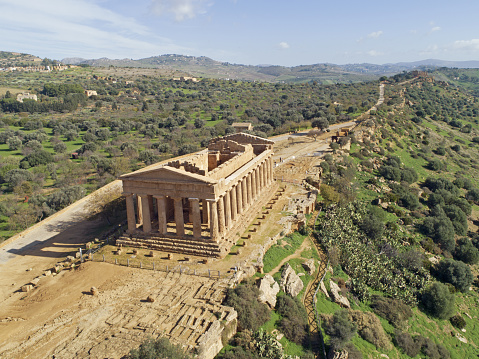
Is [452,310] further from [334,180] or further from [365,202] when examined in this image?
[334,180]

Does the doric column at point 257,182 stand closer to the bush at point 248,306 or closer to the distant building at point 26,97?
the bush at point 248,306

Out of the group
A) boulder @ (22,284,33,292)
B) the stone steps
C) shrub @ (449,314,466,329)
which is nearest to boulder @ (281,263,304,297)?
the stone steps

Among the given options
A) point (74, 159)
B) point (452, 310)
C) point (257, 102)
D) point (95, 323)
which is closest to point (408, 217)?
point (452, 310)

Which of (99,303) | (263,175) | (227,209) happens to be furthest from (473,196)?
(99,303)

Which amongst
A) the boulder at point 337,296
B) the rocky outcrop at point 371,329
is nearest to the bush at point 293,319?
the boulder at point 337,296

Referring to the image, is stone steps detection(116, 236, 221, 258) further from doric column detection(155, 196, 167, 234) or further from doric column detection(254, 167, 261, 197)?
doric column detection(254, 167, 261, 197)
